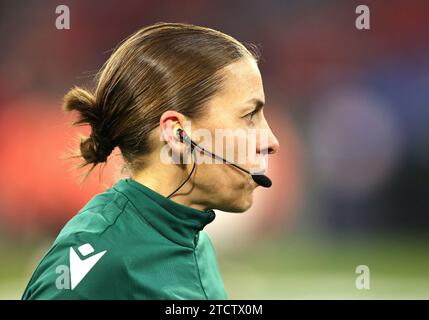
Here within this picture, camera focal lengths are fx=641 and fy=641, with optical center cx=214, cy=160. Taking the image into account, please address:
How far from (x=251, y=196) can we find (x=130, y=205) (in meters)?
0.32

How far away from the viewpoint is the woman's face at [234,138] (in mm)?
1527

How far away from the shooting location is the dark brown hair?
1.52 metres

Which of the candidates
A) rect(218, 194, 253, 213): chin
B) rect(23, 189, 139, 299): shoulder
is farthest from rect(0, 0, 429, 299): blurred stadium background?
rect(23, 189, 139, 299): shoulder

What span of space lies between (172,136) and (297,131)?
145 inches

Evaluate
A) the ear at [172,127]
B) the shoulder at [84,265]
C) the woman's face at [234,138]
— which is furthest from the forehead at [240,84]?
the shoulder at [84,265]

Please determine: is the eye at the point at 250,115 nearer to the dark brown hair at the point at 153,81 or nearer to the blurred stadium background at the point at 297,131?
the dark brown hair at the point at 153,81

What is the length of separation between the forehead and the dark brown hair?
0.06ft

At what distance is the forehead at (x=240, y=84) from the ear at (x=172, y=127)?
0.11 metres

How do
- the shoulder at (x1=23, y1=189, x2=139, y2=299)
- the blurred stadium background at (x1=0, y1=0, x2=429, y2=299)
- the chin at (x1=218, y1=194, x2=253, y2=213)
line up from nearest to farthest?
1. the shoulder at (x1=23, y1=189, x2=139, y2=299)
2. the chin at (x1=218, y1=194, x2=253, y2=213)
3. the blurred stadium background at (x1=0, y1=0, x2=429, y2=299)

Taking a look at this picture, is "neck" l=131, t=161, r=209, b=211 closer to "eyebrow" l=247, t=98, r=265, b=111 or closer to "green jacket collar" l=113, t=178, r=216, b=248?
"green jacket collar" l=113, t=178, r=216, b=248

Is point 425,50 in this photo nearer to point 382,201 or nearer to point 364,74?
point 364,74

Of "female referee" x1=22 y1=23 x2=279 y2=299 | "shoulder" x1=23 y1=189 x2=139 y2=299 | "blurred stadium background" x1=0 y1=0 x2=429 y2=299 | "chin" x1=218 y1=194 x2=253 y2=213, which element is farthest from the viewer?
"blurred stadium background" x1=0 y1=0 x2=429 y2=299

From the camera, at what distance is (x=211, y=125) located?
1.52 metres

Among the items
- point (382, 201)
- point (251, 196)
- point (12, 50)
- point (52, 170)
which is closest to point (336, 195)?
point (382, 201)
